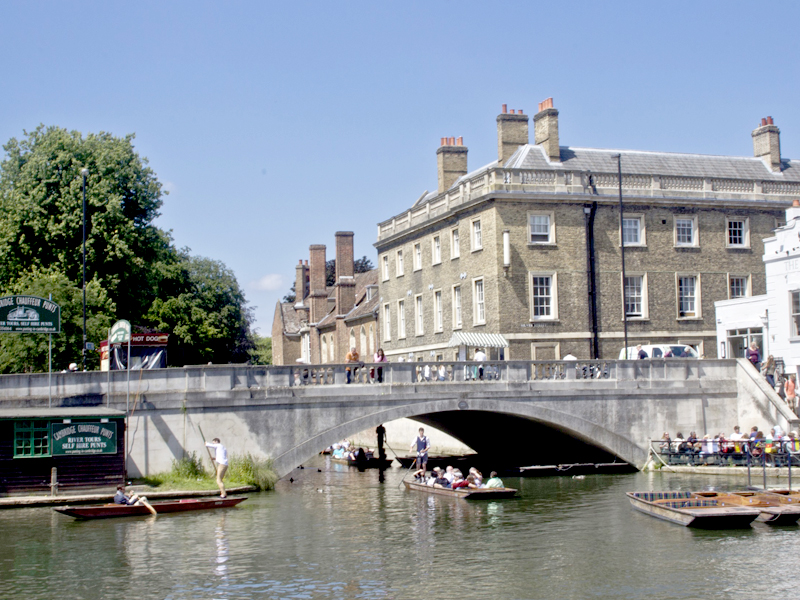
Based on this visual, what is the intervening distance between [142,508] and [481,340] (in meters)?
19.7

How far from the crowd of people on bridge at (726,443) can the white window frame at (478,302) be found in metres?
11.3

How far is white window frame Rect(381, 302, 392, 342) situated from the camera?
5734 centimetres

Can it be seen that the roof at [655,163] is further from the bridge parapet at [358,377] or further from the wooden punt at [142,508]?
the wooden punt at [142,508]

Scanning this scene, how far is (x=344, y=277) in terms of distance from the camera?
71875 mm

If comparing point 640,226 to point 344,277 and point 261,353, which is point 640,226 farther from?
point 261,353

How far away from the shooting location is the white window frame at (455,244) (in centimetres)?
4847

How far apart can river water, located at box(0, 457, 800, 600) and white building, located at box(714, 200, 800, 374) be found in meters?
13.0

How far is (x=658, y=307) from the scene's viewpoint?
46469 mm

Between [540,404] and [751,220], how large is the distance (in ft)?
60.5

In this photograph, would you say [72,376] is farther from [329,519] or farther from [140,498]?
[329,519]

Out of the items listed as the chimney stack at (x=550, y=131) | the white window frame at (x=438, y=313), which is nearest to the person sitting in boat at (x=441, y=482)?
the white window frame at (x=438, y=313)

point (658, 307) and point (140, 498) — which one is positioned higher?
point (658, 307)

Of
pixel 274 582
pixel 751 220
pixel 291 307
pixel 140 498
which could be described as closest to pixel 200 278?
pixel 291 307

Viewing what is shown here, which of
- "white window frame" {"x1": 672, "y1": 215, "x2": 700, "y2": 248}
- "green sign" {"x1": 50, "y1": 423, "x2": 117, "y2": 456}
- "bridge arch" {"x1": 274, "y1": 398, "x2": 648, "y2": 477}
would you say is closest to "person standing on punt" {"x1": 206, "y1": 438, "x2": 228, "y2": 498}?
"bridge arch" {"x1": 274, "y1": 398, "x2": 648, "y2": 477}
